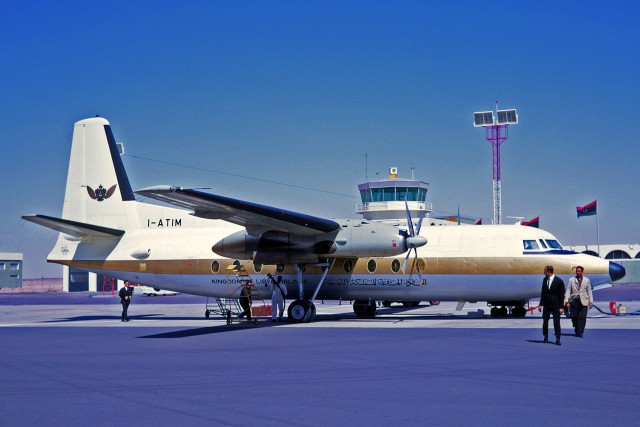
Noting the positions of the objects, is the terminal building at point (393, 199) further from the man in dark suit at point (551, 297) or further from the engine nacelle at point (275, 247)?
the man in dark suit at point (551, 297)

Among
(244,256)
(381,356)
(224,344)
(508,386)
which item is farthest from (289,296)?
(508,386)

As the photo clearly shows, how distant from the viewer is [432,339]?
17.8 metres

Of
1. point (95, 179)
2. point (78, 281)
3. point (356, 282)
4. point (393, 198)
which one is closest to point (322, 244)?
point (356, 282)

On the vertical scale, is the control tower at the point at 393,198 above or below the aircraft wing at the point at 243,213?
above

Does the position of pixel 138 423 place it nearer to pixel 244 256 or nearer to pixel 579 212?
pixel 244 256

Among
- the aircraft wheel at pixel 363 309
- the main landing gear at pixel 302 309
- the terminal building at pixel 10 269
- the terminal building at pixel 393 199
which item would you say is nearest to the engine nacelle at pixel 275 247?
the main landing gear at pixel 302 309

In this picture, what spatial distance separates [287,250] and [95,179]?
32.2 ft

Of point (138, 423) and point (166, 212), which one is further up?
point (166, 212)

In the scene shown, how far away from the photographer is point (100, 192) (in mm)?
29406

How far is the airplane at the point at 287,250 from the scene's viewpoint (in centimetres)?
2405

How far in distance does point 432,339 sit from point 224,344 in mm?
5126

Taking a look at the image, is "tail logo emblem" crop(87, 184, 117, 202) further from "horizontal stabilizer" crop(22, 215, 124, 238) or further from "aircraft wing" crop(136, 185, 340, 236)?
"aircraft wing" crop(136, 185, 340, 236)

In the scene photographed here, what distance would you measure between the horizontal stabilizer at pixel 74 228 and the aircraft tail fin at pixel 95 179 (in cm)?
72

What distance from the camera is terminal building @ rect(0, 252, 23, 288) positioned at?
119938 millimetres
